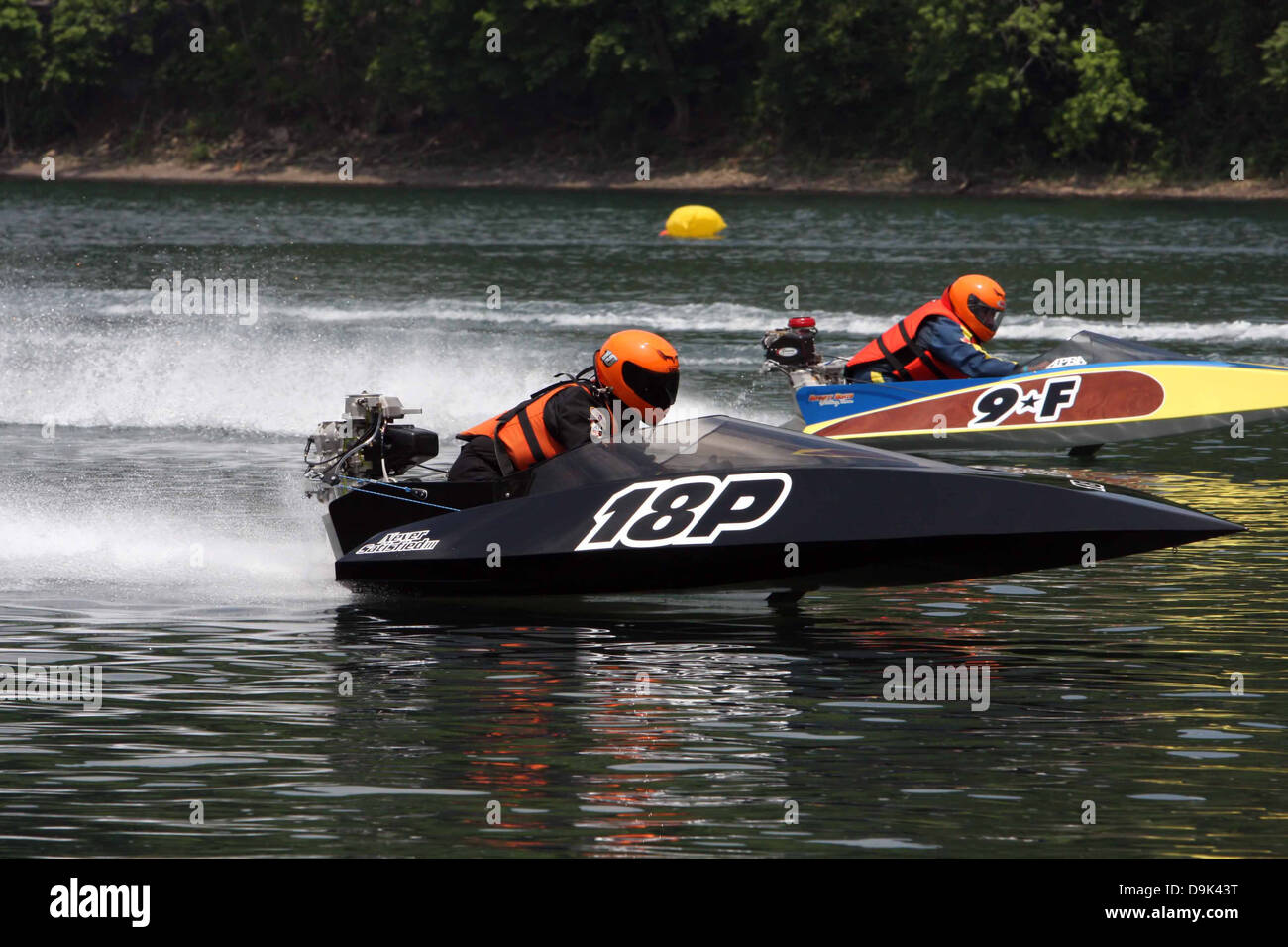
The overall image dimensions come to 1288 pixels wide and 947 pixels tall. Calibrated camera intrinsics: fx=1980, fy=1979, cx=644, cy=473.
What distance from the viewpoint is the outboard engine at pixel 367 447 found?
9.50m

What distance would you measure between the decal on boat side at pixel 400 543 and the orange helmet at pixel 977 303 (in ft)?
18.8

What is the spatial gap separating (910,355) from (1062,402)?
1.11 m

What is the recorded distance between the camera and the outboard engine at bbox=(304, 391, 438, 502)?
374 inches

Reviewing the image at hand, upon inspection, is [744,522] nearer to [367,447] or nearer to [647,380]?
[647,380]

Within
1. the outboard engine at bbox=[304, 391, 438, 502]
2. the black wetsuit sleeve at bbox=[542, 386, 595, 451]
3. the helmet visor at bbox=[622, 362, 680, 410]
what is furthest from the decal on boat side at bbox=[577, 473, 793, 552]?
the outboard engine at bbox=[304, 391, 438, 502]

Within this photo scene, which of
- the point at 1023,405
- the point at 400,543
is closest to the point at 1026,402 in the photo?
the point at 1023,405

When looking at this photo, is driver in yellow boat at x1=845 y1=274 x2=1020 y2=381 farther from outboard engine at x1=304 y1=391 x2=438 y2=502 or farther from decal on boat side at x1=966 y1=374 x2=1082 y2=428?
outboard engine at x1=304 y1=391 x2=438 y2=502

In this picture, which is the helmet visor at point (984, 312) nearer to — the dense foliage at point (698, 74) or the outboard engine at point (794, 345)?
the outboard engine at point (794, 345)

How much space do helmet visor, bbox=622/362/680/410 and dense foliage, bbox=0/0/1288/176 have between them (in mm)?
44910

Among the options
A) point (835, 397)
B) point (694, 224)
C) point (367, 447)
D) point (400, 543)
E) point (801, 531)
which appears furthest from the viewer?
point (694, 224)

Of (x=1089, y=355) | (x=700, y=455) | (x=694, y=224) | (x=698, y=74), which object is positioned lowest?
(x=700, y=455)

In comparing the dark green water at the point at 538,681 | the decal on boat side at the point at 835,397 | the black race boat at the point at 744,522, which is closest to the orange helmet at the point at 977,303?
the decal on boat side at the point at 835,397

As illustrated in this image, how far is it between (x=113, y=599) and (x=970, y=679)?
13.8 feet

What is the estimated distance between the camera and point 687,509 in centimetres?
851
